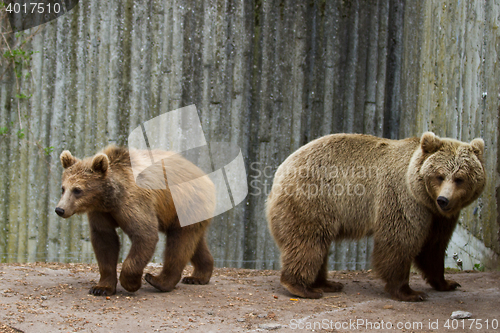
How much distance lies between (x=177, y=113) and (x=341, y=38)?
2.28m

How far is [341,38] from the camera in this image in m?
6.41

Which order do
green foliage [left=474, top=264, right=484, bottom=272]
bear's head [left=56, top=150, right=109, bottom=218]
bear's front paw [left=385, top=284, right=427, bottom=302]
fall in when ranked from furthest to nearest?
green foliage [left=474, top=264, right=484, bottom=272]
bear's front paw [left=385, top=284, right=427, bottom=302]
bear's head [left=56, top=150, right=109, bottom=218]

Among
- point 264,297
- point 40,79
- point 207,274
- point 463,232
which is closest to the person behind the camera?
point 264,297

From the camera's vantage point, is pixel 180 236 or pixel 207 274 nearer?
pixel 180 236

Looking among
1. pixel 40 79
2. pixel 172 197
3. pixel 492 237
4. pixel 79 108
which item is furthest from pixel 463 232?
pixel 40 79

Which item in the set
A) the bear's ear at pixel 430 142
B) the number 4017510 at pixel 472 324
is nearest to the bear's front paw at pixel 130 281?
the number 4017510 at pixel 472 324

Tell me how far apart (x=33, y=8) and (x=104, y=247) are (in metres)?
3.55

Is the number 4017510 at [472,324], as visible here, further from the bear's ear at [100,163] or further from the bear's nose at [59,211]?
the bear's nose at [59,211]

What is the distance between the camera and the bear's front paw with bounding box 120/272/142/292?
4176 millimetres

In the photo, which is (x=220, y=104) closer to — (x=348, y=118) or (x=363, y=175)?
(x=348, y=118)

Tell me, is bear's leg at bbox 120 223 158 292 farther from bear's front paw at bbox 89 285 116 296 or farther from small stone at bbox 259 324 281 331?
small stone at bbox 259 324 281 331

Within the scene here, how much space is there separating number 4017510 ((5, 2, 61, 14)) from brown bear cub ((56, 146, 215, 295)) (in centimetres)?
270

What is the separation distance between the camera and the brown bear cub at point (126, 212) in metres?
4.17

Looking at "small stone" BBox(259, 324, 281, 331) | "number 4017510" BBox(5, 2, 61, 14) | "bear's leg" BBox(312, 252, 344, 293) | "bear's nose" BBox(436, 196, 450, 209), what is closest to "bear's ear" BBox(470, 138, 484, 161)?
"bear's nose" BBox(436, 196, 450, 209)
